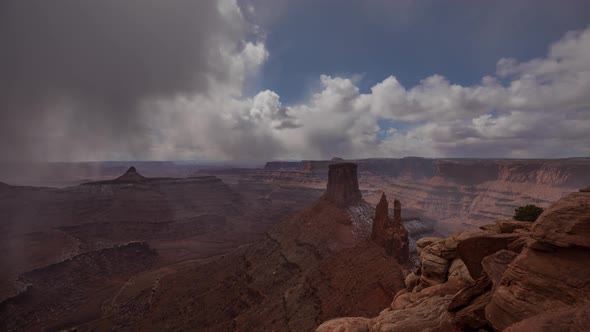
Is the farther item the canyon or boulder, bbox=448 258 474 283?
boulder, bbox=448 258 474 283

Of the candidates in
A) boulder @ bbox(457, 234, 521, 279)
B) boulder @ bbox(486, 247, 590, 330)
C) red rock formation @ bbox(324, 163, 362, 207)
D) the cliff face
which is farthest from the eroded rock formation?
the cliff face

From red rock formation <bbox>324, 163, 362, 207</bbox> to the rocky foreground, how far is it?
4350 cm

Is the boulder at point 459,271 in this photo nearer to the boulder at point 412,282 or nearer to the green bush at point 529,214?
the boulder at point 412,282

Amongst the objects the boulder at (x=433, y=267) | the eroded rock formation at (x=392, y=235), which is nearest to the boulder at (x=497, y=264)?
the boulder at (x=433, y=267)

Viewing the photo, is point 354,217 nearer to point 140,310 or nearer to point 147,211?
point 140,310

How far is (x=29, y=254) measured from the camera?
233 ft

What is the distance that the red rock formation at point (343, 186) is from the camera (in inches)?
2397

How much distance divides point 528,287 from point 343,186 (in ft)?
163

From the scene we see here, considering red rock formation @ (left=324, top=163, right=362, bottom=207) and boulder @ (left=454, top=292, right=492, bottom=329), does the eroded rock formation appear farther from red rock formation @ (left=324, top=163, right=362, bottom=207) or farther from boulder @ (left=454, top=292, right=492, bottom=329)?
boulder @ (left=454, top=292, right=492, bottom=329)

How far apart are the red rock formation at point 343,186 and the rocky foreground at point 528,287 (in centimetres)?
4350

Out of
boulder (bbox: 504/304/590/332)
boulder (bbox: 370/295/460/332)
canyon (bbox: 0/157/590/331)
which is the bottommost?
canyon (bbox: 0/157/590/331)

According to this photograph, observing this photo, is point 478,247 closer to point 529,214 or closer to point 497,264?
point 497,264

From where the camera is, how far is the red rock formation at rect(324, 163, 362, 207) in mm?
60875

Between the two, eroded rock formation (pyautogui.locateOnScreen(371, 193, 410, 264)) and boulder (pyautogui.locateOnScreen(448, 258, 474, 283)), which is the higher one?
boulder (pyautogui.locateOnScreen(448, 258, 474, 283))
